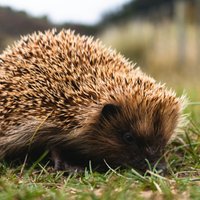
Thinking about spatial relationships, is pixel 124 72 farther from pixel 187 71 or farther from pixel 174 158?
pixel 187 71

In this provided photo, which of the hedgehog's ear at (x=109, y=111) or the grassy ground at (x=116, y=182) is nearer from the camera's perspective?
the grassy ground at (x=116, y=182)

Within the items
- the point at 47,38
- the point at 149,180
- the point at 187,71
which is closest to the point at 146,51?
the point at 187,71

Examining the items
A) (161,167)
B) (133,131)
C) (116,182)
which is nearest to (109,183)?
(116,182)

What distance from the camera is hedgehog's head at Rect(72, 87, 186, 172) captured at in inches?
196

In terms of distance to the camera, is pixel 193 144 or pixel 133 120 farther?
pixel 193 144

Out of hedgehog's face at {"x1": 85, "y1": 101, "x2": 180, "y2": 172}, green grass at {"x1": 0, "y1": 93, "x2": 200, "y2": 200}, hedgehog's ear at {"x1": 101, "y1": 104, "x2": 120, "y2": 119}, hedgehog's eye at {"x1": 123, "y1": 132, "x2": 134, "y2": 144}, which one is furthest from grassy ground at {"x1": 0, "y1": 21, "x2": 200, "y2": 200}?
hedgehog's ear at {"x1": 101, "y1": 104, "x2": 120, "y2": 119}

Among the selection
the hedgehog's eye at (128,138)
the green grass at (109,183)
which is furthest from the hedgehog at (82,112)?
the green grass at (109,183)

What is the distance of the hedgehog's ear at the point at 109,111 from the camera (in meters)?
5.14

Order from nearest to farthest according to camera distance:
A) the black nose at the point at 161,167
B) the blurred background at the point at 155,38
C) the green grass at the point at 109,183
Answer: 1. the green grass at the point at 109,183
2. the black nose at the point at 161,167
3. the blurred background at the point at 155,38

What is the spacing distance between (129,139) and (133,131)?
9 centimetres

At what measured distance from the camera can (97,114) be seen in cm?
514

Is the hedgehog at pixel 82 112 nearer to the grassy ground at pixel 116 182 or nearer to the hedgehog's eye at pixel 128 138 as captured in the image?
the hedgehog's eye at pixel 128 138

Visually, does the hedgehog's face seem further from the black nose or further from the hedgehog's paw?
the hedgehog's paw

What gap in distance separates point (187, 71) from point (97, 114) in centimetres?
1390
